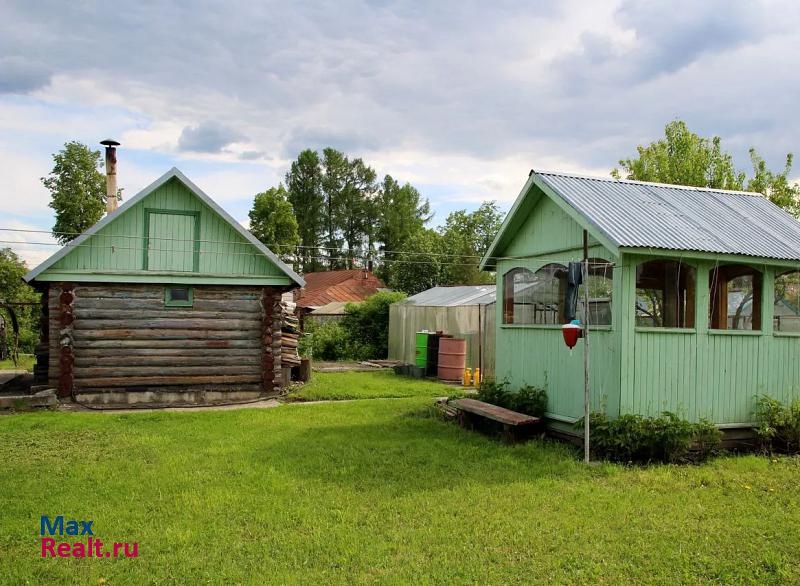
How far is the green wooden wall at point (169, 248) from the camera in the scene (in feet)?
51.6

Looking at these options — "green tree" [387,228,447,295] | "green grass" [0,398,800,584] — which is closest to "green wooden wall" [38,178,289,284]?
"green grass" [0,398,800,584]

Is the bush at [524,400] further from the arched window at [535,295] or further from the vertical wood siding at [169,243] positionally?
the vertical wood siding at [169,243]

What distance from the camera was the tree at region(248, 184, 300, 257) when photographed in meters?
41.4

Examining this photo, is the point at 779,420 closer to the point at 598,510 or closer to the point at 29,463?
the point at 598,510

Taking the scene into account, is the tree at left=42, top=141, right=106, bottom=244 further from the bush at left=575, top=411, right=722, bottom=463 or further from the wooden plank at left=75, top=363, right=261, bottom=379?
the bush at left=575, top=411, right=722, bottom=463

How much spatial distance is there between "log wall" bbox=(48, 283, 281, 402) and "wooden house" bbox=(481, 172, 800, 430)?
7.00m

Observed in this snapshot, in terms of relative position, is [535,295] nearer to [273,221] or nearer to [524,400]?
[524,400]

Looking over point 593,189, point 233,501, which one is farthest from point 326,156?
point 233,501

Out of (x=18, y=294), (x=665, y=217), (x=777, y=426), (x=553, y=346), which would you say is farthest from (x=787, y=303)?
(x=18, y=294)

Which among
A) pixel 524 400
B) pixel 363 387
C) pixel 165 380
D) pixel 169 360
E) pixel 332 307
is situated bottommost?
pixel 363 387

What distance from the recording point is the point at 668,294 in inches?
429

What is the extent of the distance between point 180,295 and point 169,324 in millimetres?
734

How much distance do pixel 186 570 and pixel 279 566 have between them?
2.54 feet

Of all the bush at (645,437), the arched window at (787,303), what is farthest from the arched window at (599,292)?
the arched window at (787,303)
